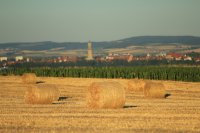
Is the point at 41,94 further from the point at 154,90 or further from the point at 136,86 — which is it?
the point at 136,86

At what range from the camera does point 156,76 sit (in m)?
74.7

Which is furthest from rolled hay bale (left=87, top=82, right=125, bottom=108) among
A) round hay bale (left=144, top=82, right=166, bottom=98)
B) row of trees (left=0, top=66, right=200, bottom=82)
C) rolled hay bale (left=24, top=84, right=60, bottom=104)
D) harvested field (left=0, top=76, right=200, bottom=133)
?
row of trees (left=0, top=66, right=200, bottom=82)

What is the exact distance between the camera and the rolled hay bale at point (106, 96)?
2962 centimetres

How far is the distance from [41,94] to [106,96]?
571 centimetres

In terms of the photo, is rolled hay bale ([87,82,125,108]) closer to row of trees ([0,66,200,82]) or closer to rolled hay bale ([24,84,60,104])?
rolled hay bale ([24,84,60,104])

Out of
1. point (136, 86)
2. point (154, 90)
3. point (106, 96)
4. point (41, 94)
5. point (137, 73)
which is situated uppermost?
point (106, 96)

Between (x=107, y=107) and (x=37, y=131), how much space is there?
31.2ft

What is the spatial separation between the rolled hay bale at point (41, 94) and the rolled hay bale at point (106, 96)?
4386 millimetres

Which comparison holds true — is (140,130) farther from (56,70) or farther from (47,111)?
(56,70)

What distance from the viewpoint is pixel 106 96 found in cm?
2962

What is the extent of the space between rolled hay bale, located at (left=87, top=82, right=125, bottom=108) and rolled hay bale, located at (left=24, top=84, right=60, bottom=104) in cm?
439

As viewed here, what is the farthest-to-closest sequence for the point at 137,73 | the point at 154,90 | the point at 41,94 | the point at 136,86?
the point at 137,73, the point at 136,86, the point at 154,90, the point at 41,94

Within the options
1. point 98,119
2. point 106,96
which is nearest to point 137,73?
point 106,96

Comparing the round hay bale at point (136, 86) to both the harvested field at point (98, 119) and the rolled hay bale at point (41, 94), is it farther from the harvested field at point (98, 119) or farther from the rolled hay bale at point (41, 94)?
the harvested field at point (98, 119)
